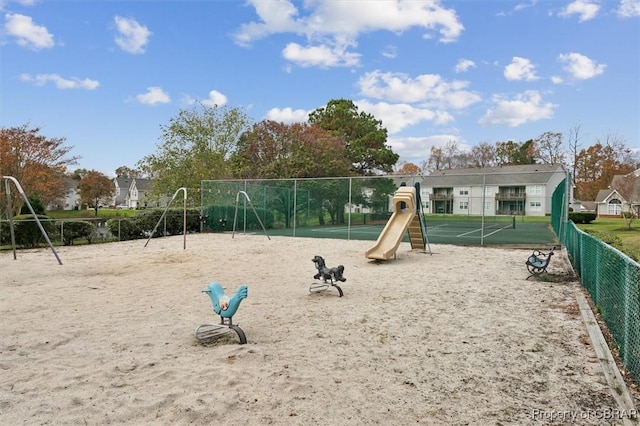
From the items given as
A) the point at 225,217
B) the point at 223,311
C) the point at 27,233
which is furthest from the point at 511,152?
the point at 223,311

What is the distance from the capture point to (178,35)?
13.2 metres

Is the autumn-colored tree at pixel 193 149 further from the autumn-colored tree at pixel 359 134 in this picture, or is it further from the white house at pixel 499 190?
the white house at pixel 499 190

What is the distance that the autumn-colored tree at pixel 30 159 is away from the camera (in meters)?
22.3

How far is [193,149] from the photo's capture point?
23562mm

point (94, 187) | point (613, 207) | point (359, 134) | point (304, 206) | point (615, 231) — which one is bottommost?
point (615, 231)

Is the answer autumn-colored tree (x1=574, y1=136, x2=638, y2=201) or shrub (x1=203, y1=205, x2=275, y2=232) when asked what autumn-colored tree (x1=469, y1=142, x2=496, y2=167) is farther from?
shrub (x1=203, y1=205, x2=275, y2=232)

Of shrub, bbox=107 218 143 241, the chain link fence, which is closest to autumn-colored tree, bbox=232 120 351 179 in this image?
shrub, bbox=107 218 143 241

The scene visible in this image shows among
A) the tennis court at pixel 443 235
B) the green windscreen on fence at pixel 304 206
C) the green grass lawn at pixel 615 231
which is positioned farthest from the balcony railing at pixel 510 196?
the tennis court at pixel 443 235

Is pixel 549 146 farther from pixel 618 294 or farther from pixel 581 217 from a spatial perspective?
pixel 618 294

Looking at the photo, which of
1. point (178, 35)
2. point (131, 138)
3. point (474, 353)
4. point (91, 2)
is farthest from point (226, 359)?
point (131, 138)

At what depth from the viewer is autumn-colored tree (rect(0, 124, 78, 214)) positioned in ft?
73.2

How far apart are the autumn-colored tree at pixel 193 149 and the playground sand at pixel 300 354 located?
16.0 meters

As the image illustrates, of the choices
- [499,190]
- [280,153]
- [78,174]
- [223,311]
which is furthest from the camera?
[78,174]

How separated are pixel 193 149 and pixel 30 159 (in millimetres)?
9715
